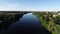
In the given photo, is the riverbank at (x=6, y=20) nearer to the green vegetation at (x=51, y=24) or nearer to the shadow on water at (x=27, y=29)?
the shadow on water at (x=27, y=29)

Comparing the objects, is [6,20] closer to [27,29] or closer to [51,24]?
[27,29]

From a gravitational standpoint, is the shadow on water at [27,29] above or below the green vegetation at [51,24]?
below

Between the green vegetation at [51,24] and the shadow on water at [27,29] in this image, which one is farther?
the shadow on water at [27,29]

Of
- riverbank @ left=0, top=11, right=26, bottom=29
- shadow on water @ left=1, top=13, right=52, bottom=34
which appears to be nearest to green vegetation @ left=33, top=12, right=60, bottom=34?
shadow on water @ left=1, top=13, right=52, bottom=34

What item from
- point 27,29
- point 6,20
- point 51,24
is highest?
point 51,24

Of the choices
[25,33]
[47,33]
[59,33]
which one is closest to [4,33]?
[25,33]

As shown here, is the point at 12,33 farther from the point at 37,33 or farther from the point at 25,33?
the point at 37,33

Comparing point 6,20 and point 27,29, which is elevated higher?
point 27,29

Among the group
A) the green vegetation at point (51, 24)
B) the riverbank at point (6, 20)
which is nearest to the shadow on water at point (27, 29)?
the green vegetation at point (51, 24)

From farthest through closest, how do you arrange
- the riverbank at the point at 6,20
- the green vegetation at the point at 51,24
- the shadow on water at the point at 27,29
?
the riverbank at the point at 6,20 → the shadow on water at the point at 27,29 → the green vegetation at the point at 51,24

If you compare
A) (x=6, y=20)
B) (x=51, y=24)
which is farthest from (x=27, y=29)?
(x=6, y=20)

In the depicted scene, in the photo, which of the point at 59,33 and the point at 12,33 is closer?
the point at 59,33
